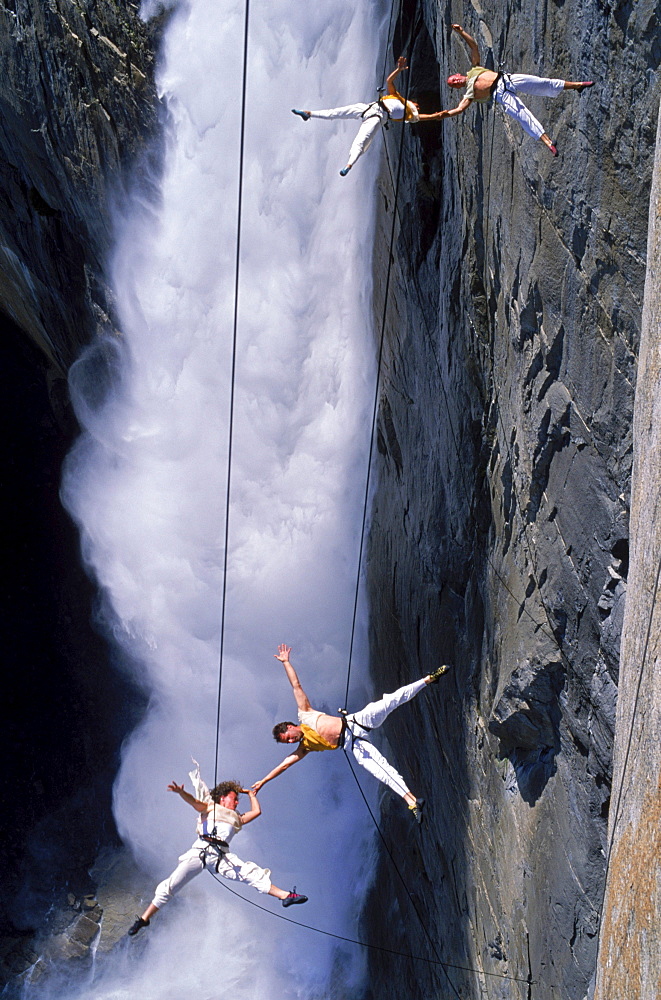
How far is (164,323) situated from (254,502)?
9.99 ft

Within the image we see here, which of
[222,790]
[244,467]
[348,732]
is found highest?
[244,467]

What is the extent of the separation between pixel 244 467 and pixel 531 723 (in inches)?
311

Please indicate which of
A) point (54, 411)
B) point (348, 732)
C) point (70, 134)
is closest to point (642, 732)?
point (348, 732)

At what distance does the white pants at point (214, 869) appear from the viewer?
7406 millimetres

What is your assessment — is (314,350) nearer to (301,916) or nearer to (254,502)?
(254,502)

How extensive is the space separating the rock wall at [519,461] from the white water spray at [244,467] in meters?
2.11

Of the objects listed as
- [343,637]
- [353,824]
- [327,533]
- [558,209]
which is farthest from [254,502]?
[558,209]

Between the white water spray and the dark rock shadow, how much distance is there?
6115 millimetres

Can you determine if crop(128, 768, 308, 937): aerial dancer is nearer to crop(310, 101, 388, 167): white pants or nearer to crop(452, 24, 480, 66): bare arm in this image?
crop(310, 101, 388, 167): white pants

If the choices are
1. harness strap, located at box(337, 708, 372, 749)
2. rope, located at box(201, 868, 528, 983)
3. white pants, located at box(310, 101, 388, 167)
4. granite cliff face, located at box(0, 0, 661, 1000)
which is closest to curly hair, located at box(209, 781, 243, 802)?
harness strap, located at box(337, 708, 372, 749)

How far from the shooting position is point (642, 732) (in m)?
3.94

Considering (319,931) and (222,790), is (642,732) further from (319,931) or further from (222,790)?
(319,931)

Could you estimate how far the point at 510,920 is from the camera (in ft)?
22.0

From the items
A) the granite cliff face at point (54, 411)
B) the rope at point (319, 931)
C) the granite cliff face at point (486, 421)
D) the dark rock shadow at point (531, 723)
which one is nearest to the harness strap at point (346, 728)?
the granite cliff face at point (486, 421)
